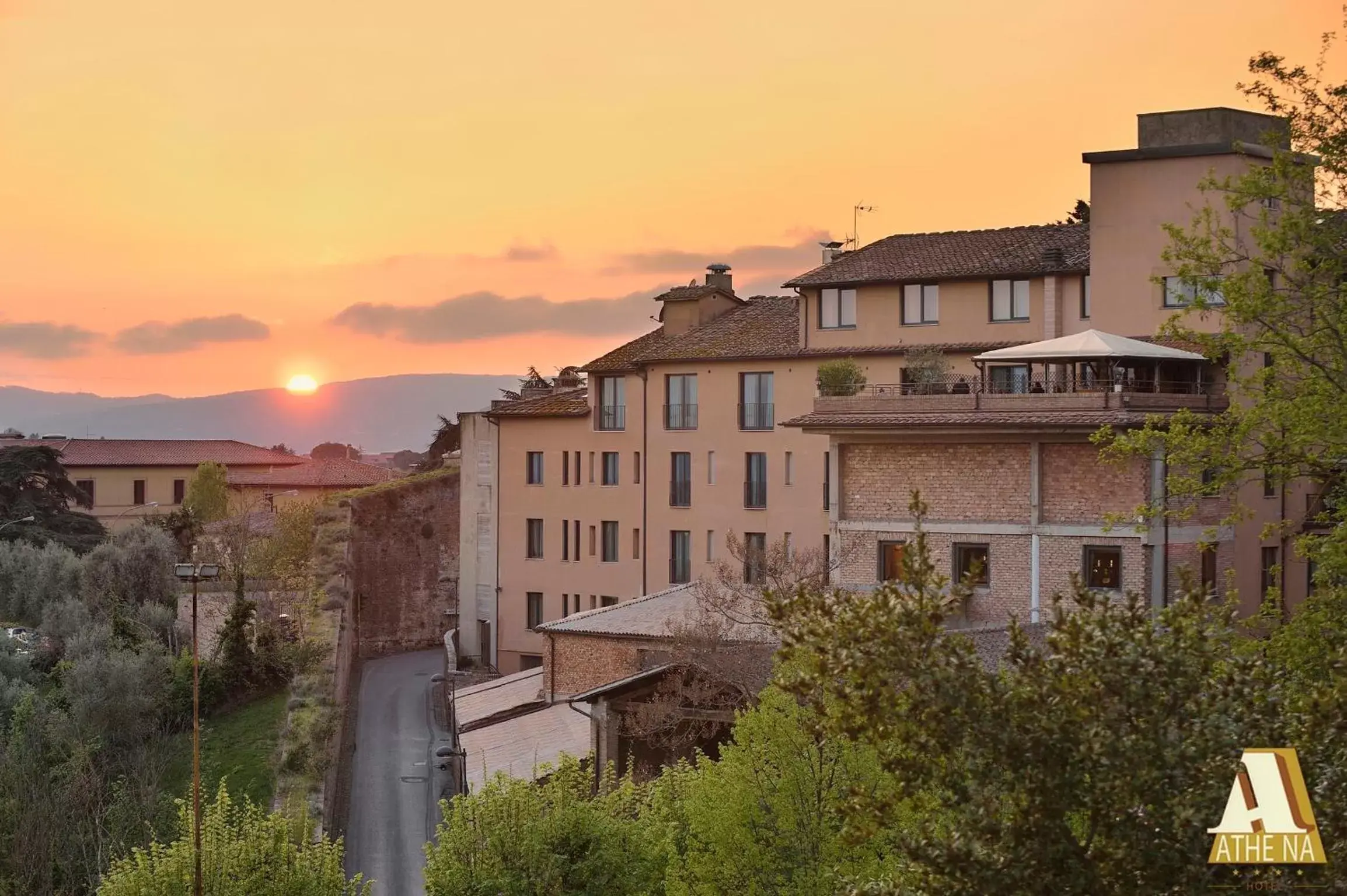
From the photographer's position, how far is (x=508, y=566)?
50469 millimetres

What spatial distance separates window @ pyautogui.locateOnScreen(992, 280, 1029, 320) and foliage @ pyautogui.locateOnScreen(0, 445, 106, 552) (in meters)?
43.1

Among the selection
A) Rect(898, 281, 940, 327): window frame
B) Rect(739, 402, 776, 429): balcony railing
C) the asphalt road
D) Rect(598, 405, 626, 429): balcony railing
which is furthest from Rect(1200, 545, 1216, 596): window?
Rect(598, 405, 626, 429): balcony railing

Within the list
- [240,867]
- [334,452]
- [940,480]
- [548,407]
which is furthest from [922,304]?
[334,452]

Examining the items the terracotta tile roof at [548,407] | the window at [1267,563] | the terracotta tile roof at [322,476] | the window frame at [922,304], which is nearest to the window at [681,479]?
the terracotta tile roof at [548,407]

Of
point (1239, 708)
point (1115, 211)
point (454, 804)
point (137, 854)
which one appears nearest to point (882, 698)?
point (1239, 708)

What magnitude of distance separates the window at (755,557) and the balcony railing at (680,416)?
3966 mm

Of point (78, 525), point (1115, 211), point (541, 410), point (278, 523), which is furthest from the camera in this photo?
point (78, 525)

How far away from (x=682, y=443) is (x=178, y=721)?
16198 mm

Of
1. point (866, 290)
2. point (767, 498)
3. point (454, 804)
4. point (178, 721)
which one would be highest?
point (866, 290)

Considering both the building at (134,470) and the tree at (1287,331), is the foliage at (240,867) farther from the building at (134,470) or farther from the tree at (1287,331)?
the building at (134,470)

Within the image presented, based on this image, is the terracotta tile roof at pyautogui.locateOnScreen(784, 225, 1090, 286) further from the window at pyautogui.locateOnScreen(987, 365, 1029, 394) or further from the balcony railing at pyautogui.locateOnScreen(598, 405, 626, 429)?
the balcony railing at pyautogui.locateOnScreen(598, 405, 626, 429)

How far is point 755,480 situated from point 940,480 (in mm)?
14249

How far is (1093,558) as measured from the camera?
96.6ft

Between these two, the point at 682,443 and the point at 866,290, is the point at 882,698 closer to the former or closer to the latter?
the point at 866,290
